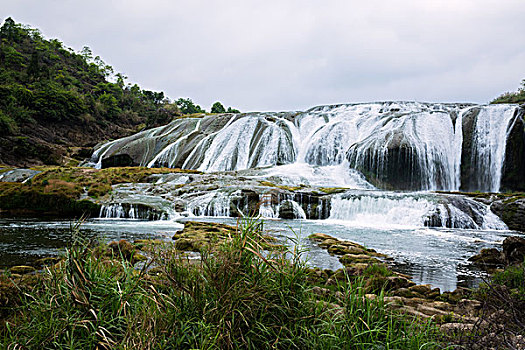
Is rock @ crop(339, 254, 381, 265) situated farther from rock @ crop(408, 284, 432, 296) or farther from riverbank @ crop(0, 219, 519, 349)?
riverbank @ crop(0, 219, 519, 349)

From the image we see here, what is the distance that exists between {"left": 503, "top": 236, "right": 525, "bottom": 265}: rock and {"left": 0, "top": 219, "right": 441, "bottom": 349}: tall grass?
5809 millimetres

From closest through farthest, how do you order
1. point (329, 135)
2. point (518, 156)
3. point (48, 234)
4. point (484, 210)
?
point (48, 234)
point (484, 210)
point (518, 156)
point (329, 135)

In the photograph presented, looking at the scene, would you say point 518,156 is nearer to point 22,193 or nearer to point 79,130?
point 22,193

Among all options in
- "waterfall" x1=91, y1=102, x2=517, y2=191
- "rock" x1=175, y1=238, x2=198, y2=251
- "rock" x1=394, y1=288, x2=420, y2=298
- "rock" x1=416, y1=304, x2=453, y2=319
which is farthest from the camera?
"waterfall" x1=91, y1=102, x2=517, y2=191

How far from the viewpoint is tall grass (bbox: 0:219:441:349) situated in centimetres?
218

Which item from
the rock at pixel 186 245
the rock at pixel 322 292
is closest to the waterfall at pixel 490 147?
the rock at pixel 186 245

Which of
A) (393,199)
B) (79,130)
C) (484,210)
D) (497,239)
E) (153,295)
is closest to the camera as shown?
(153,295)

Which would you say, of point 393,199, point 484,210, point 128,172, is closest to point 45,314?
point 393,199

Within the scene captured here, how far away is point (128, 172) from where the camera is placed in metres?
22.7

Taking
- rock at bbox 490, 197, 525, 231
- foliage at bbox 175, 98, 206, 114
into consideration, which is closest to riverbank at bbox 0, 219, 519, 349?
rock at bbox 490, 197, 525, 231

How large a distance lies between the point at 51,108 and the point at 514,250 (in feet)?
175

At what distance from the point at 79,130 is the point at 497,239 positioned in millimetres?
51506

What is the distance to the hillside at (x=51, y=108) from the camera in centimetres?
3412

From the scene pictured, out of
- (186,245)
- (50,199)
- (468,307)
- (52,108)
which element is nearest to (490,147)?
(468,307)
